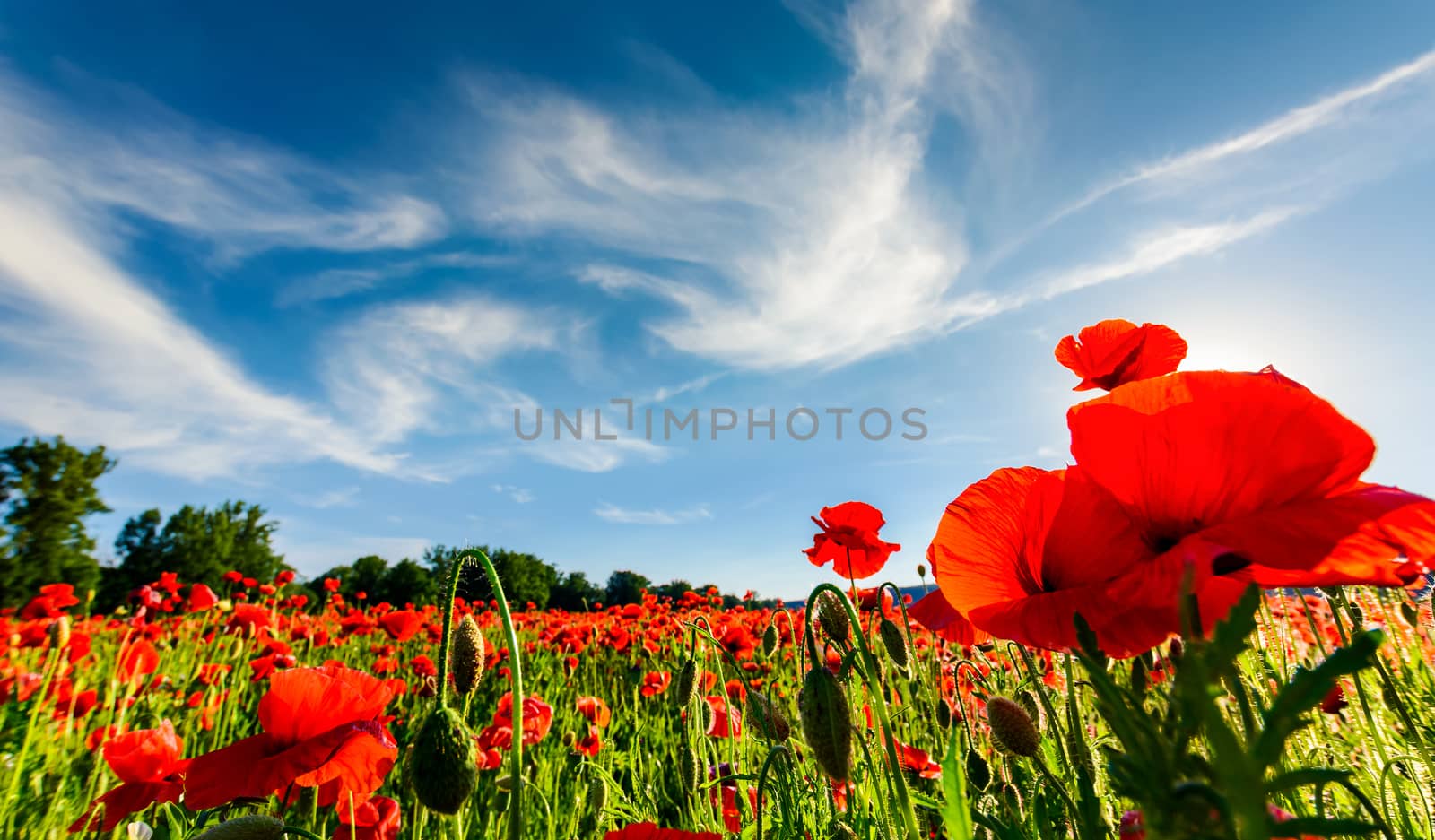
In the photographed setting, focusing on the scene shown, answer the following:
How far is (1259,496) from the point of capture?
2.16 ft

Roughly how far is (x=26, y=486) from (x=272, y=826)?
38979 mm

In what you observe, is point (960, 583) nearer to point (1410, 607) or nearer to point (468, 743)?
point (468, 743)

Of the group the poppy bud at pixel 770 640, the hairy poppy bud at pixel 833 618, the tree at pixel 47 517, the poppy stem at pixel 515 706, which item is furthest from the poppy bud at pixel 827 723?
the tree at pixel 47 517

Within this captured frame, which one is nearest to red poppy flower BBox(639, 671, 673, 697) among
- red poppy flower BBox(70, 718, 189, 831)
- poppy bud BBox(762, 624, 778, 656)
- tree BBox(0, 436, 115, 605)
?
poppy bud BBox(762, 624, 778, 656)

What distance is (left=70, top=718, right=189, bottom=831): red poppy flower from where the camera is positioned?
1706 mm

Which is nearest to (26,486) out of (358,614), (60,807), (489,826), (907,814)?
(358,614)

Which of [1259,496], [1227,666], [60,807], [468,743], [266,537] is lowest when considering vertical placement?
[60,807]

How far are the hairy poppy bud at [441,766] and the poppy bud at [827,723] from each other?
1.74ft

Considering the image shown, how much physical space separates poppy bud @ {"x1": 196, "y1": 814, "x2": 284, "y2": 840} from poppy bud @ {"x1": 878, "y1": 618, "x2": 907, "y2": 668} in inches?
51.1

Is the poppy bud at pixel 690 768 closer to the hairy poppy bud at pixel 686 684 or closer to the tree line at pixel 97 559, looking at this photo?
the hairy poppy bud at pixel 686 684

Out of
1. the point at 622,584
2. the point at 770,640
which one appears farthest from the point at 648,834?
the point at 622,584

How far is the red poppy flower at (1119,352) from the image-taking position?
1.24m

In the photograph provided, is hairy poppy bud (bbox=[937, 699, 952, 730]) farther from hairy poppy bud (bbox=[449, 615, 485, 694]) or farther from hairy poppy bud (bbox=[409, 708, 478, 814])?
hairy poppy bud (bbox=[409, 708, 478, 814])

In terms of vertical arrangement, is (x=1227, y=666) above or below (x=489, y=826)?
above
